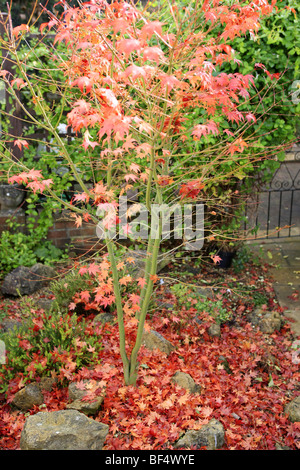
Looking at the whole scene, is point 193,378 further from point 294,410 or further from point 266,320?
point 266,320

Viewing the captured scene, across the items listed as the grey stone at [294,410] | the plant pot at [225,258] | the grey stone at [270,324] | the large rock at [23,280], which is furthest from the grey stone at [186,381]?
the plant pot at [225,258]

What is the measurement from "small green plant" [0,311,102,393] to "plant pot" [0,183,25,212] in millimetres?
2181

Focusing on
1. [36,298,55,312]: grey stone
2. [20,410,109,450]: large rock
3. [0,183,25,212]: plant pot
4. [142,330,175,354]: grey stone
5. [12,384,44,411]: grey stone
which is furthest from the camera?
[0,183,25,212]: plant pot

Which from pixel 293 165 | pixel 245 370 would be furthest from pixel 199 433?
pixel 293 165

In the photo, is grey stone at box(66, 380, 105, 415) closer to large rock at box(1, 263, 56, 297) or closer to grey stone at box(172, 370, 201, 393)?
grey stone at box(172, 370, 201, 393)

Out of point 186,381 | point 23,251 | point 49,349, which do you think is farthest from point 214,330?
point 23,251

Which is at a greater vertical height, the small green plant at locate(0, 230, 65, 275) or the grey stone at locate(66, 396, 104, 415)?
the small green plant at locate(0, 230, 65, 275)

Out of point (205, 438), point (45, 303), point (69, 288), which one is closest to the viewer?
point (205, 438)

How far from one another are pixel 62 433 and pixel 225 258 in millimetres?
3533

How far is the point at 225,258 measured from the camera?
5.76 metres

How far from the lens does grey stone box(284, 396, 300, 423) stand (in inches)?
134

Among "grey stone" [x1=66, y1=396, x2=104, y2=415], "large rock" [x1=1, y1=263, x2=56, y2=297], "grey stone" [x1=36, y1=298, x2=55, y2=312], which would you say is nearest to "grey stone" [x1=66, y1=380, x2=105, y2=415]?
"grey stone" [x1=66, y1=396, x2=104, y2=415]

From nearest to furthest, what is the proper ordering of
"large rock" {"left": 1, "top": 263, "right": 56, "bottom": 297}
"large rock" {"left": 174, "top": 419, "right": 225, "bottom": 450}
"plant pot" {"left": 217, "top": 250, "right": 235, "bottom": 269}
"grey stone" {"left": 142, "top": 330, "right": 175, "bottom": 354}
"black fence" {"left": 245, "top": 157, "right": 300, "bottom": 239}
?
1. "large rock" {"left": 174, "top": 419, "right": 225, "bottom": 450}
2. "grey stone" {"left": 142, "top": 330, "right": 175, "bottom": 354}
3. "large rock" {"left": 1, "top": 263, "right": 56, "bottom": 297}
4. "plant pot" {"left": 217, "top": 250, "right": 235, "bottom": 269}
5. "black fence" {"left": 245, "top": 157, "right": 300, "bottom": 239}

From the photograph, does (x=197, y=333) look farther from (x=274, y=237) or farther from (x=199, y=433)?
(x=274, y=237)
